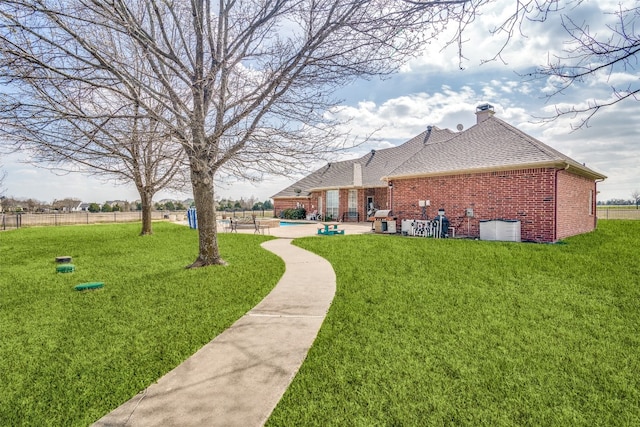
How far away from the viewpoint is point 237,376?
124 inches

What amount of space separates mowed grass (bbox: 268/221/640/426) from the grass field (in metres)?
0.02

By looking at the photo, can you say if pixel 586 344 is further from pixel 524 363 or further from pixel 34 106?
pixel 34 106

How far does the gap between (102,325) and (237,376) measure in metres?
2.73

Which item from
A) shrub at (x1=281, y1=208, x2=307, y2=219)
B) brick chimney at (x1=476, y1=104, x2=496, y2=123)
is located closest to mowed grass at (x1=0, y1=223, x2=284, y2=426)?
brick chimney at (x1=476, y1=104, x2=496, y2=123)

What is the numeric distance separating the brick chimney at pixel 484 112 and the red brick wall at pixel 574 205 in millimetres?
5589

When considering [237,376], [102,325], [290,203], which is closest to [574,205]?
[237,376]

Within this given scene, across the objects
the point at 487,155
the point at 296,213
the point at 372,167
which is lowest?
the point at 296,213

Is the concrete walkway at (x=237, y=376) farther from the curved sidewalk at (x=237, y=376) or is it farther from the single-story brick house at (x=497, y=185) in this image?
the single-story brick house at (x=497, y=185)

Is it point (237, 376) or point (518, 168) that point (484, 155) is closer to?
point (518, 168)

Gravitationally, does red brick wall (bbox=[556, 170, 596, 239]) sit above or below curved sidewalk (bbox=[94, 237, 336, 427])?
above

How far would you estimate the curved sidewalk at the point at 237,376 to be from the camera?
2580 mm

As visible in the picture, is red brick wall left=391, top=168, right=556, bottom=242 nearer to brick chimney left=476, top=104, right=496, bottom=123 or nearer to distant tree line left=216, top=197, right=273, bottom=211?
brick chimney left=476, top=104, right=496, bottom=123

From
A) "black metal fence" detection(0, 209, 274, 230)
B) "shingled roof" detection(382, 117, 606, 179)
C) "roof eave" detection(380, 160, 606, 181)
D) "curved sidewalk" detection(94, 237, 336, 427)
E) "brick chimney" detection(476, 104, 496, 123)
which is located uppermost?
"brick chimney" detection(476, 104, 496, 123)

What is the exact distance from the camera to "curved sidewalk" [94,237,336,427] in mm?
2580
